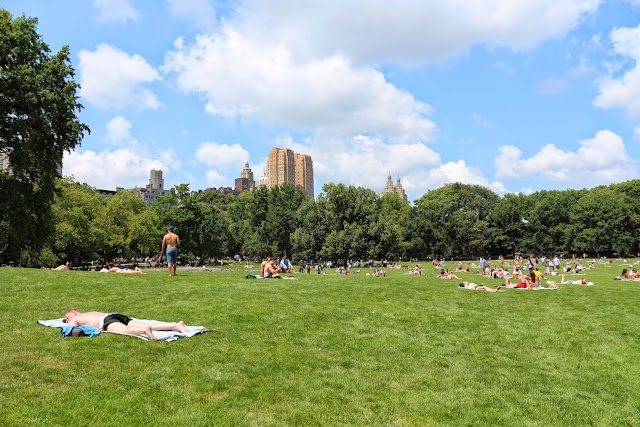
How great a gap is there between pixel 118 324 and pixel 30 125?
2328 cm

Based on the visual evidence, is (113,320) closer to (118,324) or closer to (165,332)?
(118,324)

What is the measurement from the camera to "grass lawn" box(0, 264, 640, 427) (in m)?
6.60

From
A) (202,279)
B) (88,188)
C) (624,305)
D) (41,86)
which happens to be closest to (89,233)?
(88,188)

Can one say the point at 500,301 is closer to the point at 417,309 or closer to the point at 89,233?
the point at 417,309

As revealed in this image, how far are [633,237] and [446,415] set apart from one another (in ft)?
348

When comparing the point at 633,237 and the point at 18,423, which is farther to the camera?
the point at 633,237

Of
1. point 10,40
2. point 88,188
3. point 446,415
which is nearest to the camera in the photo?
point 446,415

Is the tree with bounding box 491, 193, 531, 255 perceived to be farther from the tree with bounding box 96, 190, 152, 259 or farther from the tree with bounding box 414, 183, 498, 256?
the tree with bounding box 96, 190, 152, 259

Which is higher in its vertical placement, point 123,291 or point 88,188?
point 88,188

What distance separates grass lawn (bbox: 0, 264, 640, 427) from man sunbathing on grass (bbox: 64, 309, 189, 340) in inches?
18.6

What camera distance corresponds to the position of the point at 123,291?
1533cm

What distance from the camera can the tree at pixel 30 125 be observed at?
1064 inches

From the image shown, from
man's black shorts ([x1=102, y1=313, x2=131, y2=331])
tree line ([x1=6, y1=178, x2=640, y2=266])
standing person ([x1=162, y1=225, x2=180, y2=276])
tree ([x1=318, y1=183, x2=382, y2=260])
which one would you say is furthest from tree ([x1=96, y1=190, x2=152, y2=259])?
man's black shorts ([x1=102, y1=313, x2=131, y2=331])

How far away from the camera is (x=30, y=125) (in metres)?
27.8
